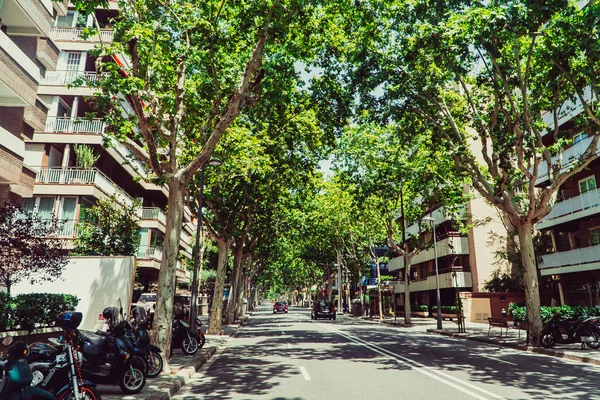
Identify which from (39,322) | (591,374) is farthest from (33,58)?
(591,374)

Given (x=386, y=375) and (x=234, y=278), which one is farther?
(x=234, y=278)

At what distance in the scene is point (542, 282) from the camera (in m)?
32.7

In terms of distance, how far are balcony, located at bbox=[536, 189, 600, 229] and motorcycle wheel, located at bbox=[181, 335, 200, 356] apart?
910 inches

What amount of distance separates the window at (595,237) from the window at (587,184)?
8.35ft

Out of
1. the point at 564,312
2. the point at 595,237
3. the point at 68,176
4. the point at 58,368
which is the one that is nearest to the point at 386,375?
the point at 58,368

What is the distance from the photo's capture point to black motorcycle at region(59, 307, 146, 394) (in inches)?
301

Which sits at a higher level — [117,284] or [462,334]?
[117,284]

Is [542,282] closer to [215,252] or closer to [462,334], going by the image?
[462,334]

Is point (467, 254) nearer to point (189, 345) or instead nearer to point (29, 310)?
point (189, 345)

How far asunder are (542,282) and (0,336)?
112 feet

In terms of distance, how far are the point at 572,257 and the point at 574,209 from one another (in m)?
2.96

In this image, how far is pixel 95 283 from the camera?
15.7 m

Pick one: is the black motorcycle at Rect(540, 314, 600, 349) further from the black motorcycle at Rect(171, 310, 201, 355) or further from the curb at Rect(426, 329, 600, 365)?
the black motorcycle at Rect(171, 310, 201, 355)

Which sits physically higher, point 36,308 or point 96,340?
point 36,308
